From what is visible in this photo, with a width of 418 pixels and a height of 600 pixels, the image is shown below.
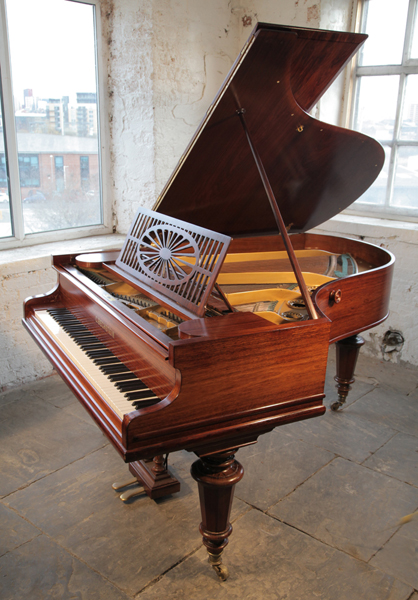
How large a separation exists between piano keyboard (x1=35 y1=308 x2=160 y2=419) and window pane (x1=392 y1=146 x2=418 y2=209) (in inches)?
113

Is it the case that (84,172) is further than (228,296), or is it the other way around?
(84,172)

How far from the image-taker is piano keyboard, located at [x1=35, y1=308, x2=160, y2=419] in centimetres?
160

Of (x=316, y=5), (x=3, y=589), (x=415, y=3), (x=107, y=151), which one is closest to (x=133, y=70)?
(x=107, y=151)

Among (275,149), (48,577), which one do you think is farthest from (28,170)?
(48,577)

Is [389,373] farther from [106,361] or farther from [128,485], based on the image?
[106,361]

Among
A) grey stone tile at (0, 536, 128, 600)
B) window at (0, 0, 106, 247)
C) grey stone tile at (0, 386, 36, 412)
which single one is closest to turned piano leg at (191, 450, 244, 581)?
grey stone tile at (0, 536, 128, 600)

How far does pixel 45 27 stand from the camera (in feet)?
11.6

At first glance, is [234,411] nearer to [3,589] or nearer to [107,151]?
[3,589]

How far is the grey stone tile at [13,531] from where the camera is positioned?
207 cm

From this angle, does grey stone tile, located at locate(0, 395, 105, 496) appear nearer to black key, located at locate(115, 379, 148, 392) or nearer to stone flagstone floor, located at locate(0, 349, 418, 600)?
stone flagstone floor, located at locate(0, 349, 418, 600)

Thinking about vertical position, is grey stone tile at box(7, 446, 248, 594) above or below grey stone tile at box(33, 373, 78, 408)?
above

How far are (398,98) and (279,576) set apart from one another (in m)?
3.49

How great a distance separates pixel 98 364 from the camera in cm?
186

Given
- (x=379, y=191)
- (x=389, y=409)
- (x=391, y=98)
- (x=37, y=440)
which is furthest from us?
(x=379, y=191)
